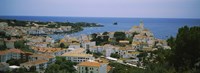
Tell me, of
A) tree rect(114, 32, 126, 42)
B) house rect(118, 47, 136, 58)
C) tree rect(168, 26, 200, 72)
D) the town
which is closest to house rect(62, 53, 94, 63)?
the town

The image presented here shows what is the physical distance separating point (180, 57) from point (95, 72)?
4.54 metres

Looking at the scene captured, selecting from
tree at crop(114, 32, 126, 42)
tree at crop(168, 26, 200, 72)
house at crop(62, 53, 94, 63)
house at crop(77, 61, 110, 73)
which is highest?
tree at crop(168, 26, 200, 72)

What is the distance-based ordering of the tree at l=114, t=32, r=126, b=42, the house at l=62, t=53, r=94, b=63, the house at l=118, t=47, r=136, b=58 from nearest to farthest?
the house at l=62, t=53, r=94, b=63
the house at l=118, t=47, r=136, b=58
the tree at l=114, t=32, r=126, b=42

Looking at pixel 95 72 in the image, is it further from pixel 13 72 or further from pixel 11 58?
pixel 11 58

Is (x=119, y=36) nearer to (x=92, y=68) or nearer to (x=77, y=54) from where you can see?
(x=77, y=54)

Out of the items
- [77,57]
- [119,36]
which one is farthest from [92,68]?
[119,36]

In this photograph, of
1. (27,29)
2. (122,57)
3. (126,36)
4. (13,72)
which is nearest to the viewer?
(13,72)

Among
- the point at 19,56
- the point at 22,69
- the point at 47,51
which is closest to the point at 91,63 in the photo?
the point at 22,69

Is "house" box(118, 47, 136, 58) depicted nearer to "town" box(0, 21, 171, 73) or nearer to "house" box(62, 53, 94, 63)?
Result: "town" box(0, 21, 171, 73)

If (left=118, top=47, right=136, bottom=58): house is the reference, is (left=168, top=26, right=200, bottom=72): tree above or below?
above

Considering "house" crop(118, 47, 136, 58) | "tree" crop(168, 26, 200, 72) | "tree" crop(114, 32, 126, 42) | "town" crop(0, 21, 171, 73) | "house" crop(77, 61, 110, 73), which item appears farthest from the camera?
"tree" crop(114, 32, 126, 42)

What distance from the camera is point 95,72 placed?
10492mm

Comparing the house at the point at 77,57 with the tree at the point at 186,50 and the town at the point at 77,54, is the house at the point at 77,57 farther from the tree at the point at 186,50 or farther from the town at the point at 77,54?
the tree at the point at 186,50

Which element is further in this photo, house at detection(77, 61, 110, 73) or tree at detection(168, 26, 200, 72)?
house at detection(77, 61, 110, 73)
